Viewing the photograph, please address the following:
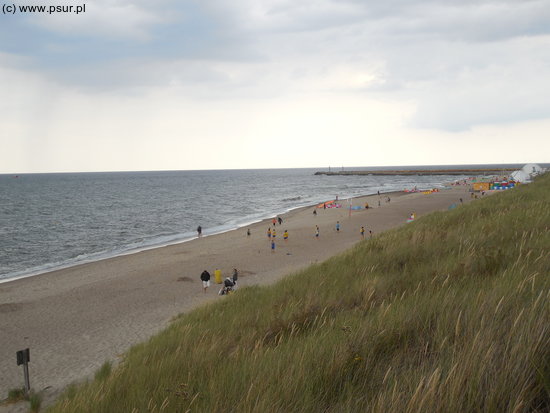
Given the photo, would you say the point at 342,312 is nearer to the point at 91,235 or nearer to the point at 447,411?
the point at 447,411

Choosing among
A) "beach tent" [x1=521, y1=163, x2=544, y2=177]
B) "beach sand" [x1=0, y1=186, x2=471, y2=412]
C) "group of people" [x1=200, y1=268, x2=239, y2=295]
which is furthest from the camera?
"beach tent" [x1=521, y1=163, x2=544, y2=177]

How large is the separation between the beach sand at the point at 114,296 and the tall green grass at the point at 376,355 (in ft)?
15.4

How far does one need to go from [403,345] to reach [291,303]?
253cm

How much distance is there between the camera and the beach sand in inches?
440

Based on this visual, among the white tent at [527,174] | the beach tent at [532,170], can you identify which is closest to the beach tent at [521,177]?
the white tent at [527,174]

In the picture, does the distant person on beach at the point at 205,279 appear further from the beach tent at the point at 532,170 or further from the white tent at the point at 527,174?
the beach tent at the point at 532,170

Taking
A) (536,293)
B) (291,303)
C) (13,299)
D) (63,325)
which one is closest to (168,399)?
(291,303)

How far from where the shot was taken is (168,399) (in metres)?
3.01

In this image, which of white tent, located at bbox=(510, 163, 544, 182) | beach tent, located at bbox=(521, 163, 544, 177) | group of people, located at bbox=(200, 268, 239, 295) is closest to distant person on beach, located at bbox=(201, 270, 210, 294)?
group of people, located at bbox=(200, 268, 239, 295)

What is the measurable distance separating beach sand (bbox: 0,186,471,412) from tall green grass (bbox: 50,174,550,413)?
4684 mm

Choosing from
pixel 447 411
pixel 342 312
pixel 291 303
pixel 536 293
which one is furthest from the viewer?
pixel 291 303

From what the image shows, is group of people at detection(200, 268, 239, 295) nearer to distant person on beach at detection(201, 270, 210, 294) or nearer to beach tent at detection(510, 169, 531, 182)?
distant person on beach at detection(201, 270, 210, 294)

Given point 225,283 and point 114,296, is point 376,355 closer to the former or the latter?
point 225,283

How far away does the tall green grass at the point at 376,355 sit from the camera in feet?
7.47
